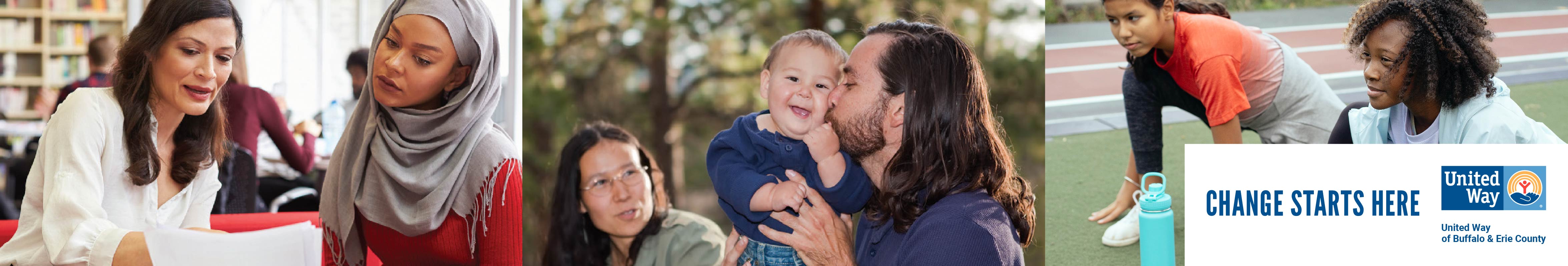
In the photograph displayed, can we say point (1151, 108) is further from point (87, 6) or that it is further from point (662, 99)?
point (87, 6)

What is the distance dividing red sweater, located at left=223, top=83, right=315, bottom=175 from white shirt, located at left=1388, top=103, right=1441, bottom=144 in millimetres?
3575

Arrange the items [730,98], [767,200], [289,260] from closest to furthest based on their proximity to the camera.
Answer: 1. [767,200]
2. [730,98]
3. [289,260]

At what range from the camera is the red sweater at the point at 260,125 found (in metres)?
3.30

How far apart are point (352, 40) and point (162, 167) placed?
0.71 m

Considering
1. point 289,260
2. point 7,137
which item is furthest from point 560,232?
point 7,137

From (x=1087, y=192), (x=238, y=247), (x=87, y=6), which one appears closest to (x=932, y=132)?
(x=1087, y=192)

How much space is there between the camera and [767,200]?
111 inches

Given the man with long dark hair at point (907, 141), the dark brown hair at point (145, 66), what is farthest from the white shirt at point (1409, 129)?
the dark brown hair at point (145, 66)

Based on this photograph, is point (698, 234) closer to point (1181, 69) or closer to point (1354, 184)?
point (1181, 69)

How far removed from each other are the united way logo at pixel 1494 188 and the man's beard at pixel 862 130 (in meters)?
1.87

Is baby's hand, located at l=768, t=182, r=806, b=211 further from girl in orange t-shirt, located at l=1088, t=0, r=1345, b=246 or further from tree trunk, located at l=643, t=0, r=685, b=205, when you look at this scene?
girl in orange t-shirt, located at l=1088, t=0, r=1345, b=246

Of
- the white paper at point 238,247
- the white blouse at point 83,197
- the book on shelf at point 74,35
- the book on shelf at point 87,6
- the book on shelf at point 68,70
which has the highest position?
the book on shelf at point 87,6

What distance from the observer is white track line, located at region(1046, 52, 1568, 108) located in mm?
3154

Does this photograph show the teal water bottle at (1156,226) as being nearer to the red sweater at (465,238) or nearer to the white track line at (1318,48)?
the white track line at (1318,48)
